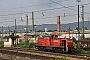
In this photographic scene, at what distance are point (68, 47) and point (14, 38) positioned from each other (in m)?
23.3

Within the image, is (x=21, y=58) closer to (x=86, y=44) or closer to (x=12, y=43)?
(x=86, y=44)

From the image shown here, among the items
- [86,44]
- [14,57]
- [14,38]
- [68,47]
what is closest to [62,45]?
[68,47]

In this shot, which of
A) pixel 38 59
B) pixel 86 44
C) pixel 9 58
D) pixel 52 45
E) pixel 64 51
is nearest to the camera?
pixel 38 59

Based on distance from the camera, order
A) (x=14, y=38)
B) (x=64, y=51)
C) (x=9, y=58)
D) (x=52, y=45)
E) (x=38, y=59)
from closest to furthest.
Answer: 1. (x=38, y=59)
2. (x=9, y=58)
3. (x=64, y=51)
4. (x=52, y=45)
5. (x=14, y=38)

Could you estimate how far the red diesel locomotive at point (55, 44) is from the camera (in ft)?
101

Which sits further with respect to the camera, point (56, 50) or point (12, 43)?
point (12, 43)

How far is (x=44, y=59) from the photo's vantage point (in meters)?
20.1

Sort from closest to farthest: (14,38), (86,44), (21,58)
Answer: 1. (21,58)
2. (86,44)
3. (14,38)

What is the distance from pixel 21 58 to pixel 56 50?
429 inches

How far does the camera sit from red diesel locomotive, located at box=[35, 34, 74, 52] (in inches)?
1207

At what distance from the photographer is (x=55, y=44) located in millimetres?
32188

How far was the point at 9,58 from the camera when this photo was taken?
23953 millimetres

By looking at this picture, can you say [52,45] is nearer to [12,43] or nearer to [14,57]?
[14,57]

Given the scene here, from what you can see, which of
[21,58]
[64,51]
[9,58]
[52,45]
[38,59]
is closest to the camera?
[38,59]
